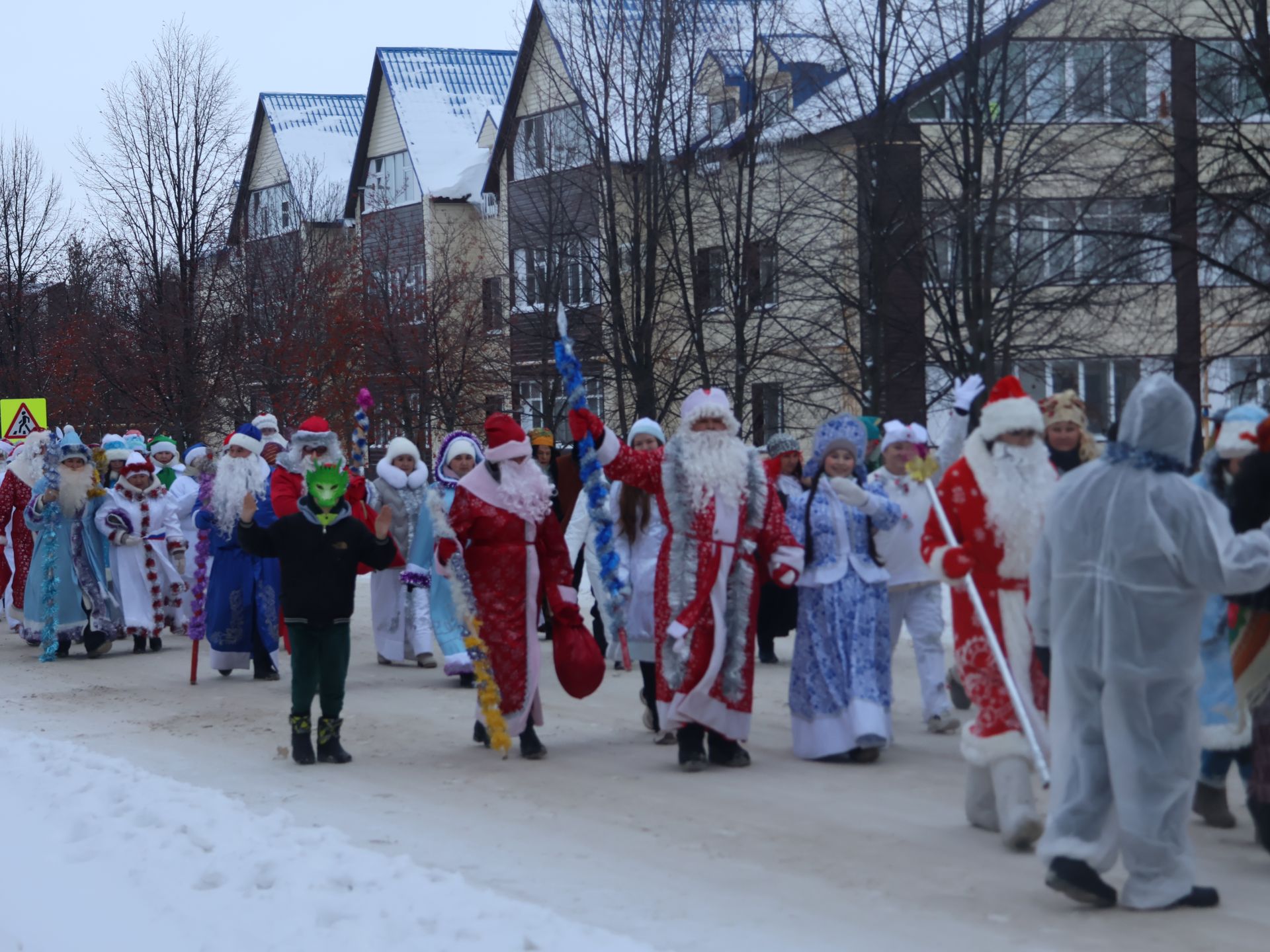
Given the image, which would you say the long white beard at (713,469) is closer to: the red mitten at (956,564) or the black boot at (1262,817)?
the red mitten at (956,564)

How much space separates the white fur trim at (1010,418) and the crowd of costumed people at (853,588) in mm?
17

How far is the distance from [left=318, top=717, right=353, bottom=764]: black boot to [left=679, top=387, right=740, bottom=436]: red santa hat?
102 inches

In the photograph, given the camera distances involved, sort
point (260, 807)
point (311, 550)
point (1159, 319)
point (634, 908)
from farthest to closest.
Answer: point (1159, 319), point (311, 550), point (260, 807), point (634, 908)

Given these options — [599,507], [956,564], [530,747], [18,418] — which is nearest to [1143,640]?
[956,564]

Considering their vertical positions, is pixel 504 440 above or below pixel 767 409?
below

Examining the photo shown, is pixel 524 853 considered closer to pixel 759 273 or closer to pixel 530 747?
pixel 530 747

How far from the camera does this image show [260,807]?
8.27 m

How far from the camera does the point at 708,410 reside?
9375mm

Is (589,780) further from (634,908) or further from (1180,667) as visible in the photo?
(1180,667)

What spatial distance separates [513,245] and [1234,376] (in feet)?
44.3

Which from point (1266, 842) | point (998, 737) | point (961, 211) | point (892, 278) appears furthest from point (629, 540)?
point (892, 278)

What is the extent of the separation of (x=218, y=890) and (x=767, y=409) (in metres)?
20.7

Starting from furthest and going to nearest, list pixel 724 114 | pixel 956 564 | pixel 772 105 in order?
pixel 724 114 → pixel 772 105 → pixel 956 564

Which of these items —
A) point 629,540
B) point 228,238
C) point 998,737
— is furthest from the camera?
point 228,238
